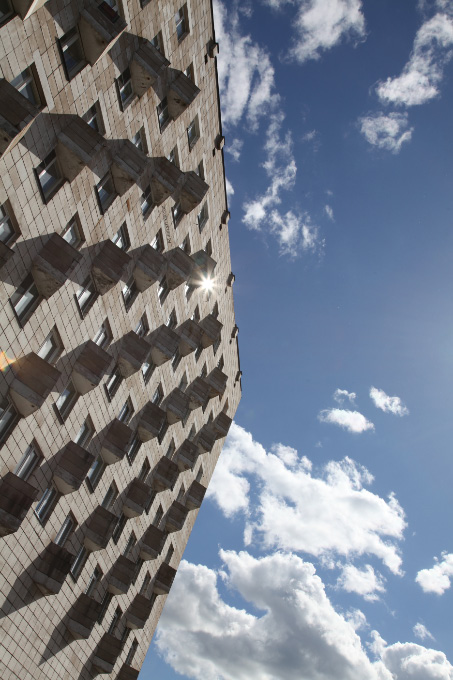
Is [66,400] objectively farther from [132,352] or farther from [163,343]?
[163,343]

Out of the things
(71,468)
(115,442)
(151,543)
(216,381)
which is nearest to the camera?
(71,468)

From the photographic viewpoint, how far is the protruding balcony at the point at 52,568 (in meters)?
16.9

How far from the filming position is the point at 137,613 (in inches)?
1039

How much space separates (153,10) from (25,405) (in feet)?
54.7

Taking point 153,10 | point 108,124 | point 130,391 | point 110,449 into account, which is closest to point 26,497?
point 110,449

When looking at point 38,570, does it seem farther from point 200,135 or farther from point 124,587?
point 200,135

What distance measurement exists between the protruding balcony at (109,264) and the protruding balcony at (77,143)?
3.50 metres

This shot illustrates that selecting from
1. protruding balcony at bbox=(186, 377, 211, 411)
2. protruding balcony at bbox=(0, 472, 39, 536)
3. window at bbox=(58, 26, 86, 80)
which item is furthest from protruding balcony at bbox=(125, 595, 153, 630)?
window at bbox=(58, 26, 86, 80)

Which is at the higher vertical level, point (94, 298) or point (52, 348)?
point (94, 298)

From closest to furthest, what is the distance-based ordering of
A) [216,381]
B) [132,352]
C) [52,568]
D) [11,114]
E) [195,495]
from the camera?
[11,114], [52,568], [132,352], [216,381], [195,495]

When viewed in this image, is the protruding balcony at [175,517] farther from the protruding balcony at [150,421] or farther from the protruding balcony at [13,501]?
the protruding balcony at [13,501]

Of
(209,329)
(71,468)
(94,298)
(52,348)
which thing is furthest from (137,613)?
(94,298)

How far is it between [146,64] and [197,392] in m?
19.4

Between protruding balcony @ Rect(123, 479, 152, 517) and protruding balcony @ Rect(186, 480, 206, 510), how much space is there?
1043 cm
